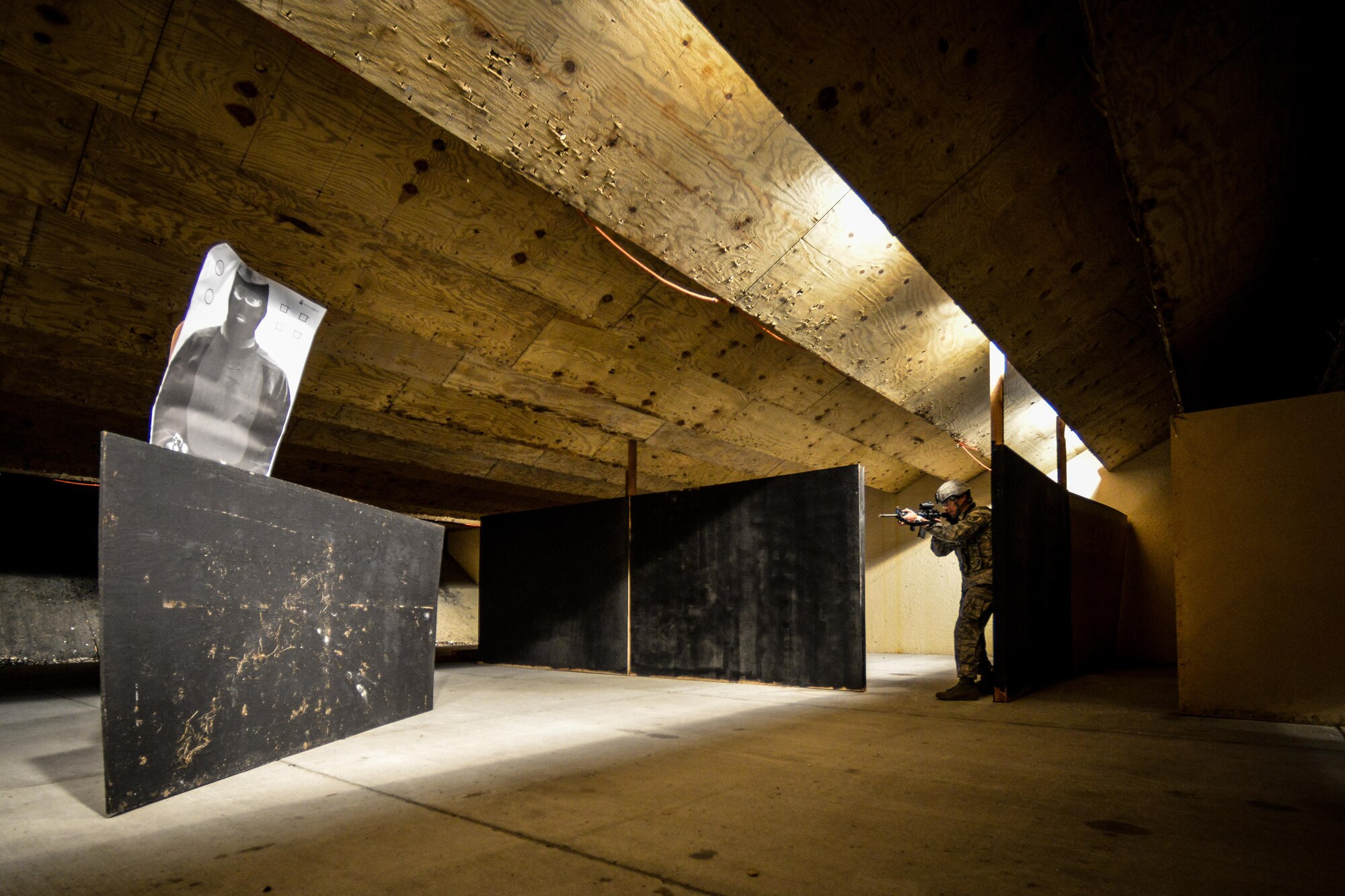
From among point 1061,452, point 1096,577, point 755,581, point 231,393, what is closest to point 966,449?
point 1061,452

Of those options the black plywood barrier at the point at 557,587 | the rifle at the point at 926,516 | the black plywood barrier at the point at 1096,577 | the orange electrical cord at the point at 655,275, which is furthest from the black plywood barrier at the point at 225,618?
the black plywood barrier at the point at 1096,577

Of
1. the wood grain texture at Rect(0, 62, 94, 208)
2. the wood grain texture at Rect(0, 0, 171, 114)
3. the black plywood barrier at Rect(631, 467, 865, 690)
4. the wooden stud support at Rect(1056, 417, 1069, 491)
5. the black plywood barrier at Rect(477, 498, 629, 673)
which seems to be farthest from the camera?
the wooden stud support at Rect(1056, 417, 1069, 491)

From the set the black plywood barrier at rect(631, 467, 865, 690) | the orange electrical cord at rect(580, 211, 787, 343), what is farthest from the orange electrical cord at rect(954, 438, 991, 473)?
the orange electrical cord at rect(580, 211, 787, 343)

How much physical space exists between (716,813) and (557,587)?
4868 mm

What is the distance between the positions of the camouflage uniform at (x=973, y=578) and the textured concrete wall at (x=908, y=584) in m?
3.31

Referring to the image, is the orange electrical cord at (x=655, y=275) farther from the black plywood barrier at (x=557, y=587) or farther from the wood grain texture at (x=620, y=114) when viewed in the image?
the black plywood barrier at (x=557, y=587)

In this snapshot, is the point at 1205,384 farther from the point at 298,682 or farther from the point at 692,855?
the point at 298,682

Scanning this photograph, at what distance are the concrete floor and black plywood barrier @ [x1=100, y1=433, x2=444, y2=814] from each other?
13 centimetres

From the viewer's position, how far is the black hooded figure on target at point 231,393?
205cm

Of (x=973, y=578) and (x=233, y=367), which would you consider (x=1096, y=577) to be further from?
(x=233, y=367)

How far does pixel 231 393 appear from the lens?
220cm

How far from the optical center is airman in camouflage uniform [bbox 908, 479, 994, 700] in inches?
168

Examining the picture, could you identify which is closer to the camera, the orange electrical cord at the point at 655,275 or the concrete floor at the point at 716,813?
the concrete floor at the point at 716,813

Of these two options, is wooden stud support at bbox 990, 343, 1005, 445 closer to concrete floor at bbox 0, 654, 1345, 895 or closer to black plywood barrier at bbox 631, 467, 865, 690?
black plywood barrier at bbox 631, 467, 865, 690
